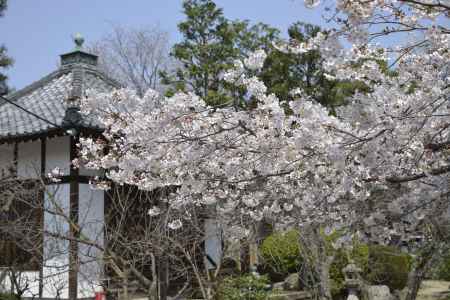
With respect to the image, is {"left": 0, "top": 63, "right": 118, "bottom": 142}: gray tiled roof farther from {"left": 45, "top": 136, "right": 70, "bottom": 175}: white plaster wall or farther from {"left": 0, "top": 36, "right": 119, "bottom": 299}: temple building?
{"left": 45, "top": 136, "right": 70, "bottom": 175}: white plaster wall

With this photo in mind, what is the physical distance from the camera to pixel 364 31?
287 centimetres

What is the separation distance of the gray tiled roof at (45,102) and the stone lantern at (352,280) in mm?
4501

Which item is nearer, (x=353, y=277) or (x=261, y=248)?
(x=353, y=277)

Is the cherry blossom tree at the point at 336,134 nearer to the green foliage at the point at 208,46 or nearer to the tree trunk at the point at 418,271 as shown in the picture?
the tree trunk at the point at 418,271

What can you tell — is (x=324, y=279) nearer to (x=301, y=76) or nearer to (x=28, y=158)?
(x=28, y=158)

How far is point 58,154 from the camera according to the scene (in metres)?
8.96

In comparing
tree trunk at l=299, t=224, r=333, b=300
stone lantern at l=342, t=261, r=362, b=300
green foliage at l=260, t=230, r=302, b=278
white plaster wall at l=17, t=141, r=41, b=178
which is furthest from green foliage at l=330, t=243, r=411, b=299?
white plaster wall at l=17, t=141, r=41, b=178

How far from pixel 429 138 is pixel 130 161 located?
2104 mm

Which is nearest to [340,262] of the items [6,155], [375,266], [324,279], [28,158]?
[375,266]

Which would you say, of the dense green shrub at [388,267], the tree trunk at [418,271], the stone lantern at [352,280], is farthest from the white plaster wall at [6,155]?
the tree trunk at [418,271]

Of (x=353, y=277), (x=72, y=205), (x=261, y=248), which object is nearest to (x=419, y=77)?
(x=353, y=277)

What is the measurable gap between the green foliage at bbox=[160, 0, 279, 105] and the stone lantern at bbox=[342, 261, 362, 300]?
7194 millimetres

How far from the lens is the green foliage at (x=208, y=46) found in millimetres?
14969

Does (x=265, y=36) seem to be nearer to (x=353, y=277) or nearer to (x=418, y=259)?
(x=353, y=277)
